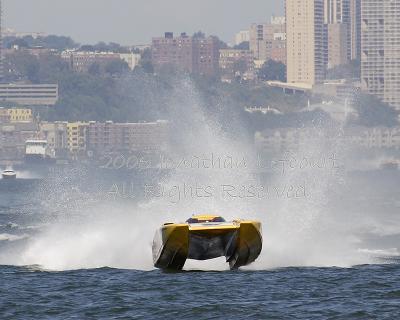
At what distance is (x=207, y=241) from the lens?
41188mm

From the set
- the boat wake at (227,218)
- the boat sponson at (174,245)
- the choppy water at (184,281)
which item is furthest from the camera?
the boat wake at (227,218)

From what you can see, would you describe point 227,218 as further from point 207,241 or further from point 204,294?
point 204,294

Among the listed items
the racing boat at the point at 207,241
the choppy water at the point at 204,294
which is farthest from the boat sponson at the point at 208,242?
the choppy water at the point at 204,294

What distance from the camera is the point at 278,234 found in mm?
52000

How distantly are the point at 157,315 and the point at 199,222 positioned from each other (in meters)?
5.88

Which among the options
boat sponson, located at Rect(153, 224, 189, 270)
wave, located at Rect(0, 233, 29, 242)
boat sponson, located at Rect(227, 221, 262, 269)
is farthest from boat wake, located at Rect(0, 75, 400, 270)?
boat sponson, located at Rect(153, 224, 189, 270)

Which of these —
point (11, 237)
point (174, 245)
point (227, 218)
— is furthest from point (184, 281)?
point (11, 237)

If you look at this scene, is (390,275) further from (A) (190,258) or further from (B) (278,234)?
(B) (278,234)

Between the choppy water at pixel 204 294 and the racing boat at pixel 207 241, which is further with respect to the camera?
the racing boat at pixel 207 241

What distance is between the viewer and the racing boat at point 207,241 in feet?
133

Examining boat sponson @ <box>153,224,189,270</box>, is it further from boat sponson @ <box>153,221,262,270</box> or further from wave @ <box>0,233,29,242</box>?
wave @ <box>0,233,29,242</box>

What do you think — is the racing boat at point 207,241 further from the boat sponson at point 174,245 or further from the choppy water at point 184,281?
the choppy water at point 184,281

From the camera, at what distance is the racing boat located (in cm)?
4066

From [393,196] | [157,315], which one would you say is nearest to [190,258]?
[157,315]
